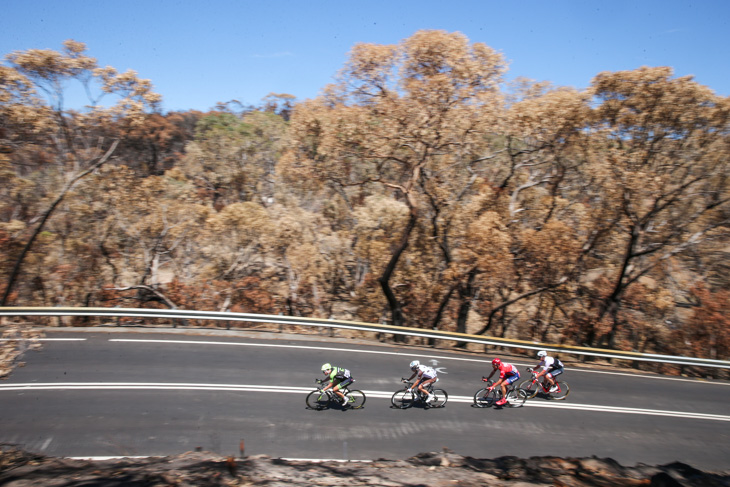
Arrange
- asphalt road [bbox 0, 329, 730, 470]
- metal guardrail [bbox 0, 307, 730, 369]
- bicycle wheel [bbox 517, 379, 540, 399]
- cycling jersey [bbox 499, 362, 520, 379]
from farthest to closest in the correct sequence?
1. metal guardrail [bbox 0, 307, 730, 369]
2. bicycle wheel [bbox 517, 379, 540, 399]
3. cycling jersey [bbox 499, 362, 520, 379]
4. asphalt road [bbox 0, 329, 730, 470]

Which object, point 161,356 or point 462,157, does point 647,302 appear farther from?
point 161,356

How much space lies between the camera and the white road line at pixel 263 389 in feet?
36.0

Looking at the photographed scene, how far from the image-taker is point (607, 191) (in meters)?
19.5

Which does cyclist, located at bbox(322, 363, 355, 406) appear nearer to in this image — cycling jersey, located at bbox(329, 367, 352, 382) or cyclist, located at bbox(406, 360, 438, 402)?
cycling jersey, located at bbox(329, 367, 352, 382)

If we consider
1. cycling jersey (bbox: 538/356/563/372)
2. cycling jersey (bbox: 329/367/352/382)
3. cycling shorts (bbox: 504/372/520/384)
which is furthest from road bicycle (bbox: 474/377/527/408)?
cycling jersey (bbox: 329/367/352/382)

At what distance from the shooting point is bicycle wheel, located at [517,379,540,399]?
12908mm

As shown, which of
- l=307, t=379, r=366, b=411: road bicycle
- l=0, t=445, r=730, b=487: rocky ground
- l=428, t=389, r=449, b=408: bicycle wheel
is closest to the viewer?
l=0, t=445, r=730, b=487: rocky ground

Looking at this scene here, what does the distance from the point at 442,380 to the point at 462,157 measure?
44.1 feet

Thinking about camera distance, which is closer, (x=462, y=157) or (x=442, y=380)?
(x=442, y=380)

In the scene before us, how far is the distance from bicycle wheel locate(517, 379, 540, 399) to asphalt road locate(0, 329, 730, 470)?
0.52 metres

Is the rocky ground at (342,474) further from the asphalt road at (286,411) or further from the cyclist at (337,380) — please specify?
the cyclist at (337,380)

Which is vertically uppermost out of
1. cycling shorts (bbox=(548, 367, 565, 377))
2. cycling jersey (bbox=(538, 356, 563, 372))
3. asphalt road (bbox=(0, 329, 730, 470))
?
cycling jersey (bbox=(538, 356, 563, 372))

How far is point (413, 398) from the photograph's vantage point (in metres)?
11.6

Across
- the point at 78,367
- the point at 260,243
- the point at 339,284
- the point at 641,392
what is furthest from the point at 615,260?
the point at 78,367
